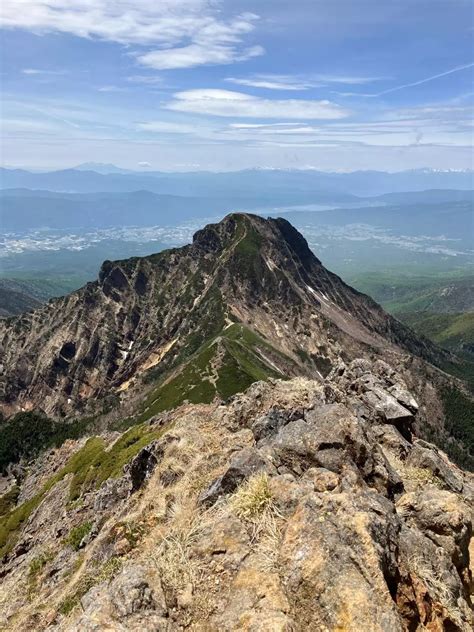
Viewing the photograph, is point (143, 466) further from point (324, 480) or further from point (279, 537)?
point (279, 537)

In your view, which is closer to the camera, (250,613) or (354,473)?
(250,613)

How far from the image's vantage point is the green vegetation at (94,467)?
59.1m

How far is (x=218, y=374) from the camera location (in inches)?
5763

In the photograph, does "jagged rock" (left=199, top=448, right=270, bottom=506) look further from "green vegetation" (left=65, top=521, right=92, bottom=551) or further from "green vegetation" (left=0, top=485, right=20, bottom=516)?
"green vegetation" (left=0, top=485, right=20, bottom=516)

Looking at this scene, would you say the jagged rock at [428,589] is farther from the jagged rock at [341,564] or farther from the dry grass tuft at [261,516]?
the dry grass tuft at [261,516]

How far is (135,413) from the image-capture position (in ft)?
509

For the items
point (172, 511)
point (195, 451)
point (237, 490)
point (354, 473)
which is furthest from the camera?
point (195, 451)

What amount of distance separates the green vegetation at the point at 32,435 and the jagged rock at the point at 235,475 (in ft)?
491

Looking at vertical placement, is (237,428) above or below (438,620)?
below

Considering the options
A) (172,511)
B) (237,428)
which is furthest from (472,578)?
(237,428)

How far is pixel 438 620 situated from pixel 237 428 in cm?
2040

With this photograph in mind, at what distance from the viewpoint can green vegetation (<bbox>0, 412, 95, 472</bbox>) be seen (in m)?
161

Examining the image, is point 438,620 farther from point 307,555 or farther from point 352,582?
point 307,555

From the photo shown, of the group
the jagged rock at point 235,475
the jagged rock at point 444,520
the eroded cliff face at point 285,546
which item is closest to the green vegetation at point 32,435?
the eroded cliff face at point 285,546
